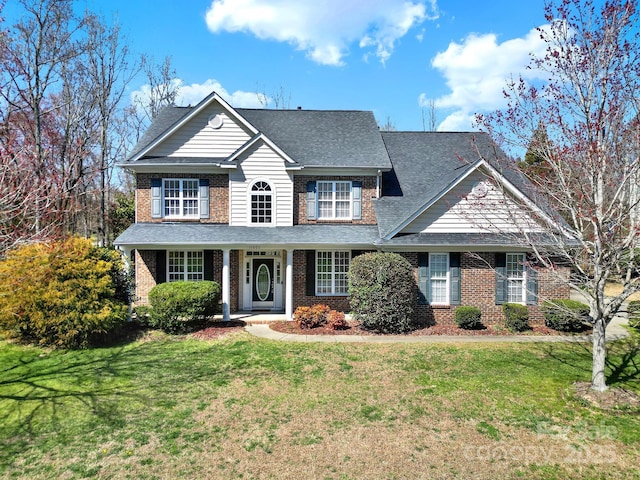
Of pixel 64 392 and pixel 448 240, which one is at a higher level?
pixel 448 240

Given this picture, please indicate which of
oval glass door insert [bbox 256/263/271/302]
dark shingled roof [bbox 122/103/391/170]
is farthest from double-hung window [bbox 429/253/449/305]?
oval glass door insert [bbox 256/263/271/302]

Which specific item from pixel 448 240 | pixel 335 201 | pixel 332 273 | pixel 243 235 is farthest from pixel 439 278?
pixel 243 235

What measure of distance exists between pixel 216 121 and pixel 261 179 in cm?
329

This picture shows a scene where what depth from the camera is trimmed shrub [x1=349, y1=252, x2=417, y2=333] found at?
45.0 feet

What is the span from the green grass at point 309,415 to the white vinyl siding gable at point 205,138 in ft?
28.6

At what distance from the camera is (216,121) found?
1720 centimetres

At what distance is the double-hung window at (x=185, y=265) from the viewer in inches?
643

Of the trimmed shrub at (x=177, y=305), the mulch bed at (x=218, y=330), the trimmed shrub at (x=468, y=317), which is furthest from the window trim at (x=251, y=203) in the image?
the trimmed shrub at (x=468, y=317)

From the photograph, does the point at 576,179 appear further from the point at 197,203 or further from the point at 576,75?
the point at 197,203

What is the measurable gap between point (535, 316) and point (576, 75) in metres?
9.58

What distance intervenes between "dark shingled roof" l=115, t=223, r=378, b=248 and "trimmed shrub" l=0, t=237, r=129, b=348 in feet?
8.89

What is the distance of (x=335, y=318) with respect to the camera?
1421 centimetres

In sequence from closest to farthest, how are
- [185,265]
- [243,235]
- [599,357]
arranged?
1. [599,357]
2. [243,235]
3. [185,265]

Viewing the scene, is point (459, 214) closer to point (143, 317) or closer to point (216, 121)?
point (216, 121)
